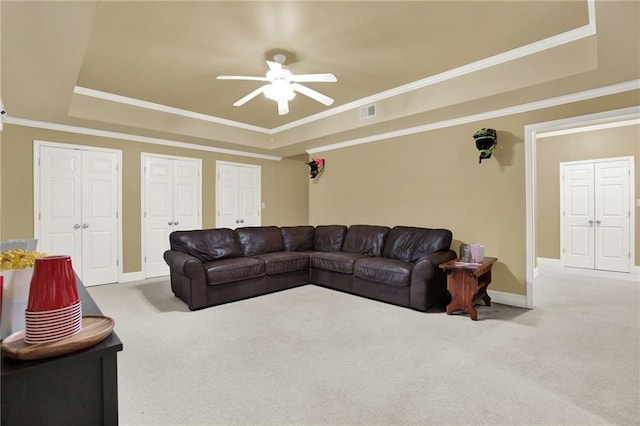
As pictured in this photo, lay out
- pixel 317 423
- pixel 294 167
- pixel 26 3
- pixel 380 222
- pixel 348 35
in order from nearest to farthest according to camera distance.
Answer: pixel 317 423 → pixel 26 3 → pixel 348 35 → pixel 380 222 → pixel 294 167

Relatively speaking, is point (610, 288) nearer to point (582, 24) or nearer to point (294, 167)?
point (582, 24)

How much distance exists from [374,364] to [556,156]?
611 cm

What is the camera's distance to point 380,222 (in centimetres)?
539

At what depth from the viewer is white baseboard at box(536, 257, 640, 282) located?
5.29m

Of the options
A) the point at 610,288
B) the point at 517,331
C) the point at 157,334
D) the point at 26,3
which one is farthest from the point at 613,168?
the point at 26,3

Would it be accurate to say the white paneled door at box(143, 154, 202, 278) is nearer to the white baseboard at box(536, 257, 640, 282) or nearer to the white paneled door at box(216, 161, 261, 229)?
the white paneled door at box(216, 161, 261, 229)

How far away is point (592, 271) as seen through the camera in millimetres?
5711

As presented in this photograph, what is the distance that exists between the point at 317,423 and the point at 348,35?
9.93 feet

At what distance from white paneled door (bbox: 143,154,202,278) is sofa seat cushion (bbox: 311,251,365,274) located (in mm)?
2573

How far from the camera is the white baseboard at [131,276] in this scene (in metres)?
5.17

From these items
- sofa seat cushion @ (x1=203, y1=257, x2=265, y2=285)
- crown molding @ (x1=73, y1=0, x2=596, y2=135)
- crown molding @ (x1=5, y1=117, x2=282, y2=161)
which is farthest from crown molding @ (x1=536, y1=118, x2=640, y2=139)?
crown molding @ (x1=5, y1=117, x2=282, y2=161)

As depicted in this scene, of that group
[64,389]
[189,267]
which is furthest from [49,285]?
[189,267]

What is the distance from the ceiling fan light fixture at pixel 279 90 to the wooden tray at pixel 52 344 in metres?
2.82

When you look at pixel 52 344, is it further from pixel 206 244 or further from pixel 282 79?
pixel 206 244
